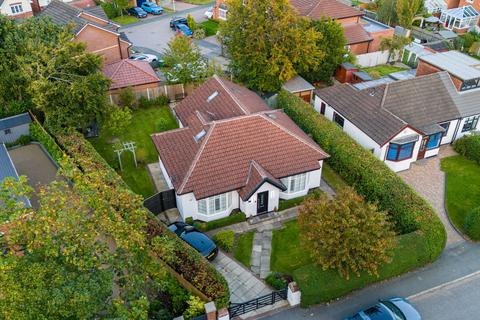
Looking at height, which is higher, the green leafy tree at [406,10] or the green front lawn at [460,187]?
the green leafy tree at [406,10]

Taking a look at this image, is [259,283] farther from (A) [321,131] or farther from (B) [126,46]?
(B) [126,46]

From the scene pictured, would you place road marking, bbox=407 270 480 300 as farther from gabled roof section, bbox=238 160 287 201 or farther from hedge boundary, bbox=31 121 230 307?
hedge boundary, bbox=31 121 230 307

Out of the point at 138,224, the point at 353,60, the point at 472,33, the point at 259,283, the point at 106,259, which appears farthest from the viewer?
the point at 472,33

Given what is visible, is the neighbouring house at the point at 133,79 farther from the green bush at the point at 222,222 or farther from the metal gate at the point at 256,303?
the metal gate at the point at 256,303

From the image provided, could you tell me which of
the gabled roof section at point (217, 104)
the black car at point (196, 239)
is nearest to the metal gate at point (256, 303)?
the black car at point (196, 239)

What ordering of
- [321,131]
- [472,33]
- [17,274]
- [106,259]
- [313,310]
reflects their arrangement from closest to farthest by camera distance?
[17,274] < [106,259] < [313,310] < [321,131] < [472,33]

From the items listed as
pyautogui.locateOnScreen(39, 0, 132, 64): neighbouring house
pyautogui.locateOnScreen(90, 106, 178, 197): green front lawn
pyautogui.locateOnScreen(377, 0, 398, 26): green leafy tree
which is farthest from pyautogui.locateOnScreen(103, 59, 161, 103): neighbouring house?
pyautogui.locateOnScreen(377, 0, 398, 26): green leafy tree

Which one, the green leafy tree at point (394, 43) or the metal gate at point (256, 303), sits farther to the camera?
the green leafy tree at point (394, 43)

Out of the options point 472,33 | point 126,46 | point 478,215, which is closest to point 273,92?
point 126,46

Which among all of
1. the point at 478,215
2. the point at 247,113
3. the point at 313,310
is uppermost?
the point at 247,113
